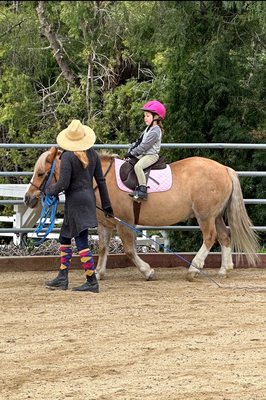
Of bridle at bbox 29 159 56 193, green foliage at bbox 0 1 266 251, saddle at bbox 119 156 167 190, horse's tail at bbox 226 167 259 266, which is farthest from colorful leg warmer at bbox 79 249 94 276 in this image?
green foliage at bbox 0 1 266 251

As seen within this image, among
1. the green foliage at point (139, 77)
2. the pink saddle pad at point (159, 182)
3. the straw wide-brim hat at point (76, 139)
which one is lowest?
the green foliage at point (139, 77)

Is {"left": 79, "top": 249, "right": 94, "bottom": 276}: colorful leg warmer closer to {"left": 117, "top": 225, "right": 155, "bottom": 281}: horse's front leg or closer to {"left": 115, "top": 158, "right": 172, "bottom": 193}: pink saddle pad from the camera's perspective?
{"left": 117, "top": 225, "right": 155, "bottom": 281}: horse's front leg

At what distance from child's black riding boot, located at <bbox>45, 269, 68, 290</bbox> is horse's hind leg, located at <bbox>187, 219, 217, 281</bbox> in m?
1.43

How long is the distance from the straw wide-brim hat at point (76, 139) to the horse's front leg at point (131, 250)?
1389 mm

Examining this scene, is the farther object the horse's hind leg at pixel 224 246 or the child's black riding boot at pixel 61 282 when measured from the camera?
the horse's hind leg at pixel 224 246

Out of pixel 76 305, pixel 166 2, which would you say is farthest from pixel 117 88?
pixel 166 2

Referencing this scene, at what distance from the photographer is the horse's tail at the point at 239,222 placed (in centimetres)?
1184

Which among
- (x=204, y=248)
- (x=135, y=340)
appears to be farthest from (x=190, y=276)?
(x=135, y=340)

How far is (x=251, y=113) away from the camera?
20.0 meters

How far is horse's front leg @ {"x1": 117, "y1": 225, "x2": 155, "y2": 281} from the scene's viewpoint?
38.4 feet

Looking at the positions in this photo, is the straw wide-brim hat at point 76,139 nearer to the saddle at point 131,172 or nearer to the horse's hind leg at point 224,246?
the saddle at point 131,172

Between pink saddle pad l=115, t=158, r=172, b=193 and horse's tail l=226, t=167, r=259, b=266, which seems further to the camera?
horse's tail l=226, t=167, r=259, b=266

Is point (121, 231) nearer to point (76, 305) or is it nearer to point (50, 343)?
point (76, 305)

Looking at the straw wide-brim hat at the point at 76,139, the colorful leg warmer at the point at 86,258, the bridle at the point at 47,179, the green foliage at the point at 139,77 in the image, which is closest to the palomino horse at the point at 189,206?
the bridle at the point at 47,179
